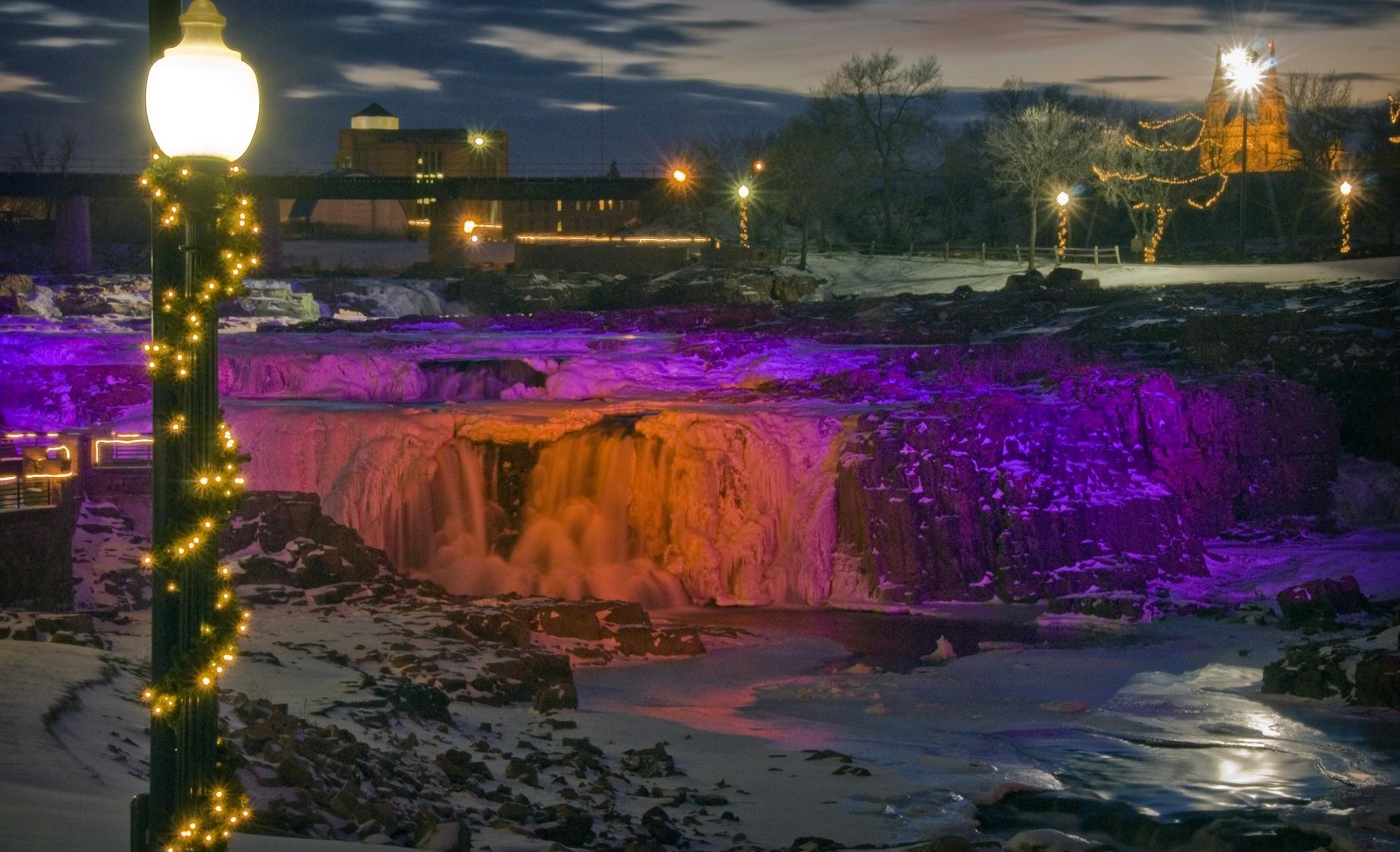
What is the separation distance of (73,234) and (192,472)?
54378 millimetres

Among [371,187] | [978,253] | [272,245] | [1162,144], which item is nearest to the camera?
[272,245]

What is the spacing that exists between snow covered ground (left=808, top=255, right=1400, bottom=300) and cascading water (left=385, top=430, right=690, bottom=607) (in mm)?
22433

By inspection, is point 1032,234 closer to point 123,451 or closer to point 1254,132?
point 1254,132

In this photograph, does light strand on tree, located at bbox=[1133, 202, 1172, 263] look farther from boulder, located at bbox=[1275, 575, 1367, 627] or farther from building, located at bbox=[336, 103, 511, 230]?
building, located at bbox=[336, 103, 511, 230]

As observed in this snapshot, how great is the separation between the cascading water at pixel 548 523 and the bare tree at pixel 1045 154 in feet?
106

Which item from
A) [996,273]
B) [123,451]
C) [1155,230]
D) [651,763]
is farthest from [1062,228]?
[651,763]

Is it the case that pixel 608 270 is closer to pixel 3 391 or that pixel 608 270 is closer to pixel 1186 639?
pixel 3 391

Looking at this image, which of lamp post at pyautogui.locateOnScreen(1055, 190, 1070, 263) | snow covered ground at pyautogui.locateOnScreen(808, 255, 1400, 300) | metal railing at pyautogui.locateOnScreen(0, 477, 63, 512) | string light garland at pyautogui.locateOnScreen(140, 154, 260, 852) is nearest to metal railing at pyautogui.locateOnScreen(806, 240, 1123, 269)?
lamp post at pyautogui.locateOnScreen(1055, 190, 1070, 263)

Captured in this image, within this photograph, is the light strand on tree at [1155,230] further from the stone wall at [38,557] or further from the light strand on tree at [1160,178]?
the stone wall at [38,557]

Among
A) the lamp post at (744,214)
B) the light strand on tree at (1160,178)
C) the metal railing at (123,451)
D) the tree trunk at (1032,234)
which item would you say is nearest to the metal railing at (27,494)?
the metal railing at (123,451)

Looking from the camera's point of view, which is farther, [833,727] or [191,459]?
[833,727]

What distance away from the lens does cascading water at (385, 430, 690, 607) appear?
22750 millimetres

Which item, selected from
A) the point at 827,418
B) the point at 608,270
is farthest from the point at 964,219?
the point at 827,418

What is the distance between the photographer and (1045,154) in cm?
5491
